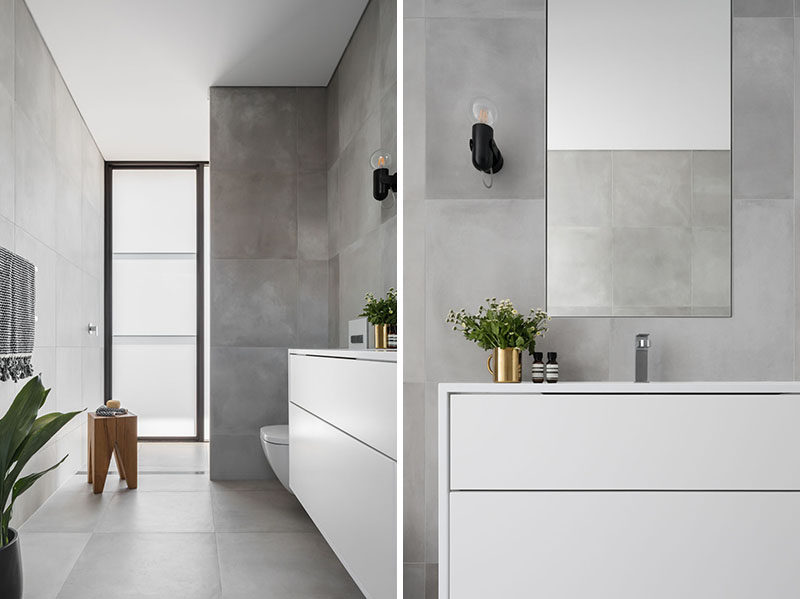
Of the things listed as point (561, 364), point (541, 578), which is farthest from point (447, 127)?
point (541, 578)

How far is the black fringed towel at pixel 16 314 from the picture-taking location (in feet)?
6.98

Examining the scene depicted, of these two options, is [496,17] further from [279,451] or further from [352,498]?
[279,451]

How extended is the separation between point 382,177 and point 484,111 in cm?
79

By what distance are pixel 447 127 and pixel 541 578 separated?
1.10 m

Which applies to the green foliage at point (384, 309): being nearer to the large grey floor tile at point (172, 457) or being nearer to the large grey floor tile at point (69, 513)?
the large grey floor tile at point (69, 513)

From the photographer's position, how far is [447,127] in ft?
6.20

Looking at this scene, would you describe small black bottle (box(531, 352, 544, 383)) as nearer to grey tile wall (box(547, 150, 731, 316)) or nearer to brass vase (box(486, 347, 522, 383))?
brass vase (box(486, 347, 522, 383))

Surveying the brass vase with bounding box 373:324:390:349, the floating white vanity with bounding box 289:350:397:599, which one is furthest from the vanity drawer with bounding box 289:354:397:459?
the brass vase with bounding box 373:324:390:349

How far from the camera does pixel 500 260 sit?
189 cm

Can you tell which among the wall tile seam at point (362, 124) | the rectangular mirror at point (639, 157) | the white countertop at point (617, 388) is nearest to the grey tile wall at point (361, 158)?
the wall tile seam at point (362, 124)

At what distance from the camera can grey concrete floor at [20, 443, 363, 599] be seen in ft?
7.30

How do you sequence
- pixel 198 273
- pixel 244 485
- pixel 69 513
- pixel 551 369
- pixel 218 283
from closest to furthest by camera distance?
pixel 551 369, pixel 69 513, pixel 244 485, pixel 218 283, pixel 198 273

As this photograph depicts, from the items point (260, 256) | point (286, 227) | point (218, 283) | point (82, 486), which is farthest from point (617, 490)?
point (218, 283)

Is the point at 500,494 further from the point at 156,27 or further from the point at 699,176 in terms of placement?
the point at 156,27
